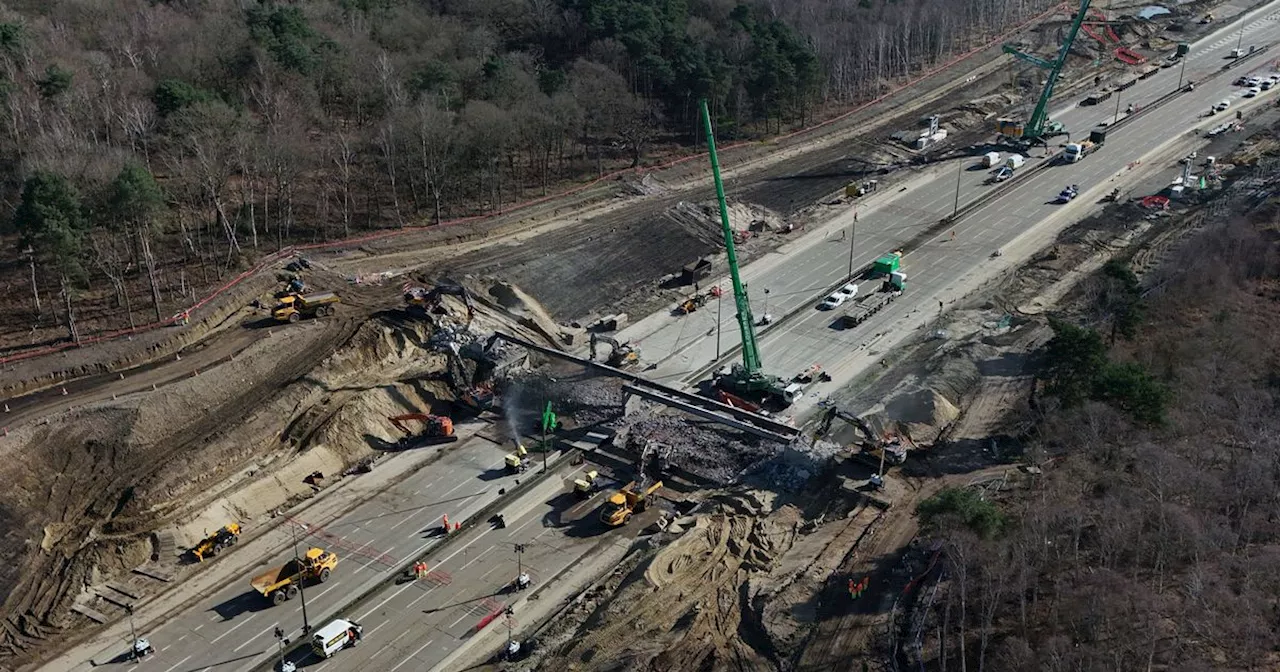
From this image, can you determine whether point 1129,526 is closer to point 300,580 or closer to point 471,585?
point 471,585

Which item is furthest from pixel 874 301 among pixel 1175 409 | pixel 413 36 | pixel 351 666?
pixel 413 36

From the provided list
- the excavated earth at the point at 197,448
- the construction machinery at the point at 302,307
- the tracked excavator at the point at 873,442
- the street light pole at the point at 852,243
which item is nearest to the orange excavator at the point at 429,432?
the excavated earth at the point at 197,448

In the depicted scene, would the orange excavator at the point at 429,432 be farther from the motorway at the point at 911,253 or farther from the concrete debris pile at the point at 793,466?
the concrete debris pile at the point at 793,466

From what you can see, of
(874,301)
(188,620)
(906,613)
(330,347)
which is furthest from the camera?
(874,301)

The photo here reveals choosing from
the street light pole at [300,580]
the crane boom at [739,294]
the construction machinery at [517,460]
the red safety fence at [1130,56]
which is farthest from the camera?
the red safety fence at [1130,56]

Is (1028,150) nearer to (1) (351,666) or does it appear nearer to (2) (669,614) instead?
Answer: (2) (669,614)

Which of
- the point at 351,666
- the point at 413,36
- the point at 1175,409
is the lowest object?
the point at 351,666
